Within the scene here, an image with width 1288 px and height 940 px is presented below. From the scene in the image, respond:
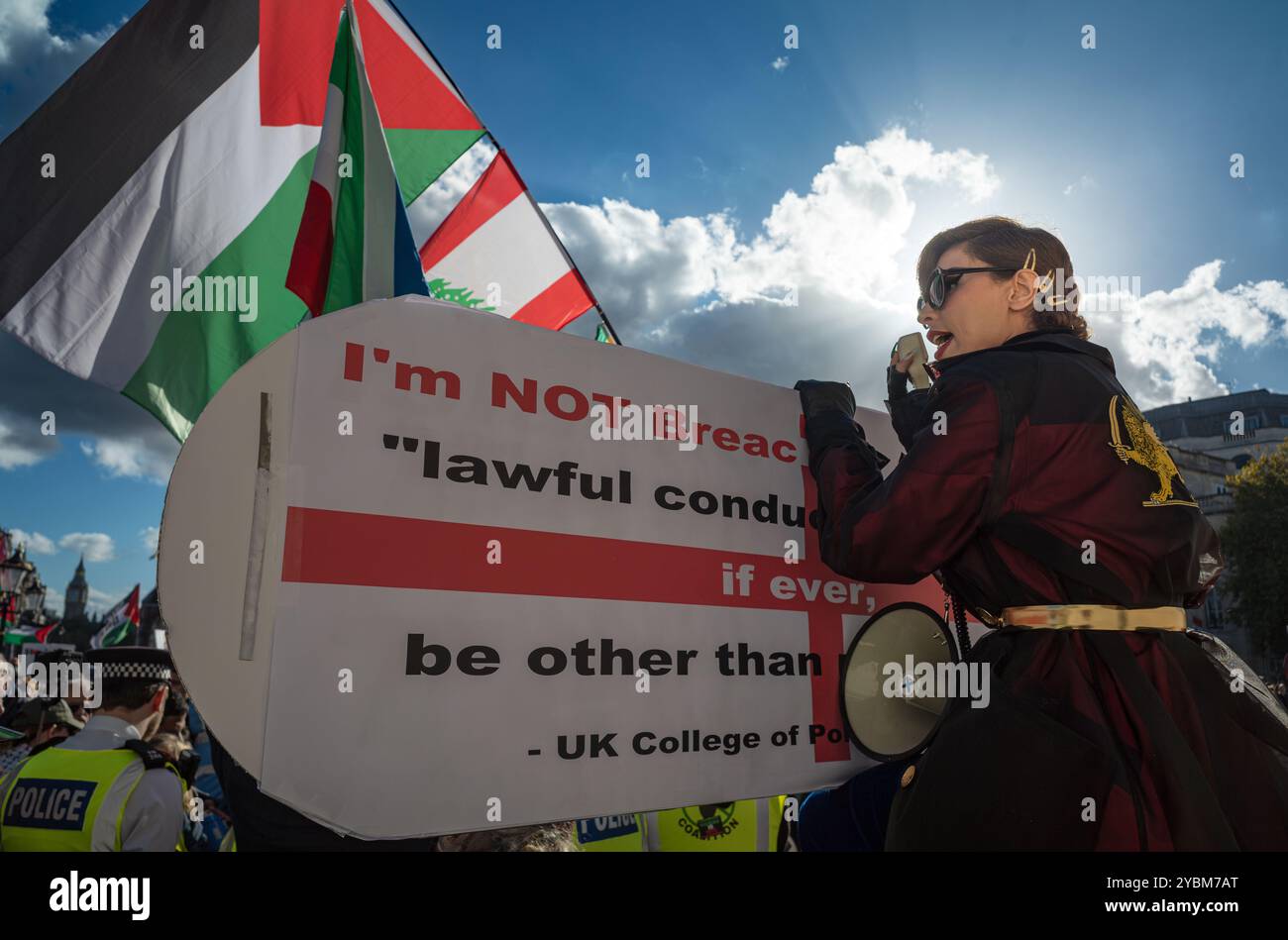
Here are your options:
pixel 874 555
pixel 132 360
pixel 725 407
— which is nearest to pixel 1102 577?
pixel 874 555

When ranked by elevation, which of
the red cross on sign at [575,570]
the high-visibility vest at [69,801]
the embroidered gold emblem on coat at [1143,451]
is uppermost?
the embroidered gold emblem on coat at [1143,451]

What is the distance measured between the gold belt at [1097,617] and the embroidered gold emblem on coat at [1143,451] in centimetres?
21

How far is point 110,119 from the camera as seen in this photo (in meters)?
3.71

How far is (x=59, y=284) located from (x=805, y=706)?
371 centimetres

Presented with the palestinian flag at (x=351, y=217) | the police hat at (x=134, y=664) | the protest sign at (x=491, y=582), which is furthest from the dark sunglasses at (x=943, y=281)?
the police hat at (x=134, y=664)

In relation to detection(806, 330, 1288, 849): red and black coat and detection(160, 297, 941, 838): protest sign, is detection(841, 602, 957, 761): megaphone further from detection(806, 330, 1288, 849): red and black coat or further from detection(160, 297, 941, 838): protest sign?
detection(806, 330, 1288, 849): red and black coat

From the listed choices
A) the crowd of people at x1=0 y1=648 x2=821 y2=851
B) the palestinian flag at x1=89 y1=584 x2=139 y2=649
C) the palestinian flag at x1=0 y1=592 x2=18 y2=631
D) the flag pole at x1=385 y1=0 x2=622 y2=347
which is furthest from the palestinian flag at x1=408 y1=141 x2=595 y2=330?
the palestinian flag at x1=0 y1=592 x2=18 y2=631

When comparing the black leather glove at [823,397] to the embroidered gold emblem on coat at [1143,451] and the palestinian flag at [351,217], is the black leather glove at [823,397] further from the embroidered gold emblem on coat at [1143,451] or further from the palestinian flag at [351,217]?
the palestinian flag at [351,217]

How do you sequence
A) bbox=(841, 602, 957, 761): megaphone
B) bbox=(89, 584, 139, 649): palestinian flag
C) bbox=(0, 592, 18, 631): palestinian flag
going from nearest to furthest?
1. bbox=(841, 602, 957, 761): megaphone
2. bbox=(89, 584, 139, 649): palestinian flag
3. bbox=(0, 592, 18, 631): palestinian flag

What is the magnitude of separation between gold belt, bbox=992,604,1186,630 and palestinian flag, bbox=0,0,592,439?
3.04 meters

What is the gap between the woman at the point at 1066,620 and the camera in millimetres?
1350

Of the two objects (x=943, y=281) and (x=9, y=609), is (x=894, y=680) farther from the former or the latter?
(x=9, y=609)

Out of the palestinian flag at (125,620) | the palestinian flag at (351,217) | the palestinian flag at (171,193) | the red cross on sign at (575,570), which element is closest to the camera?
the red cross on sign at (575,570)

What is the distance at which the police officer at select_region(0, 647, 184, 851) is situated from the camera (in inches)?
132
